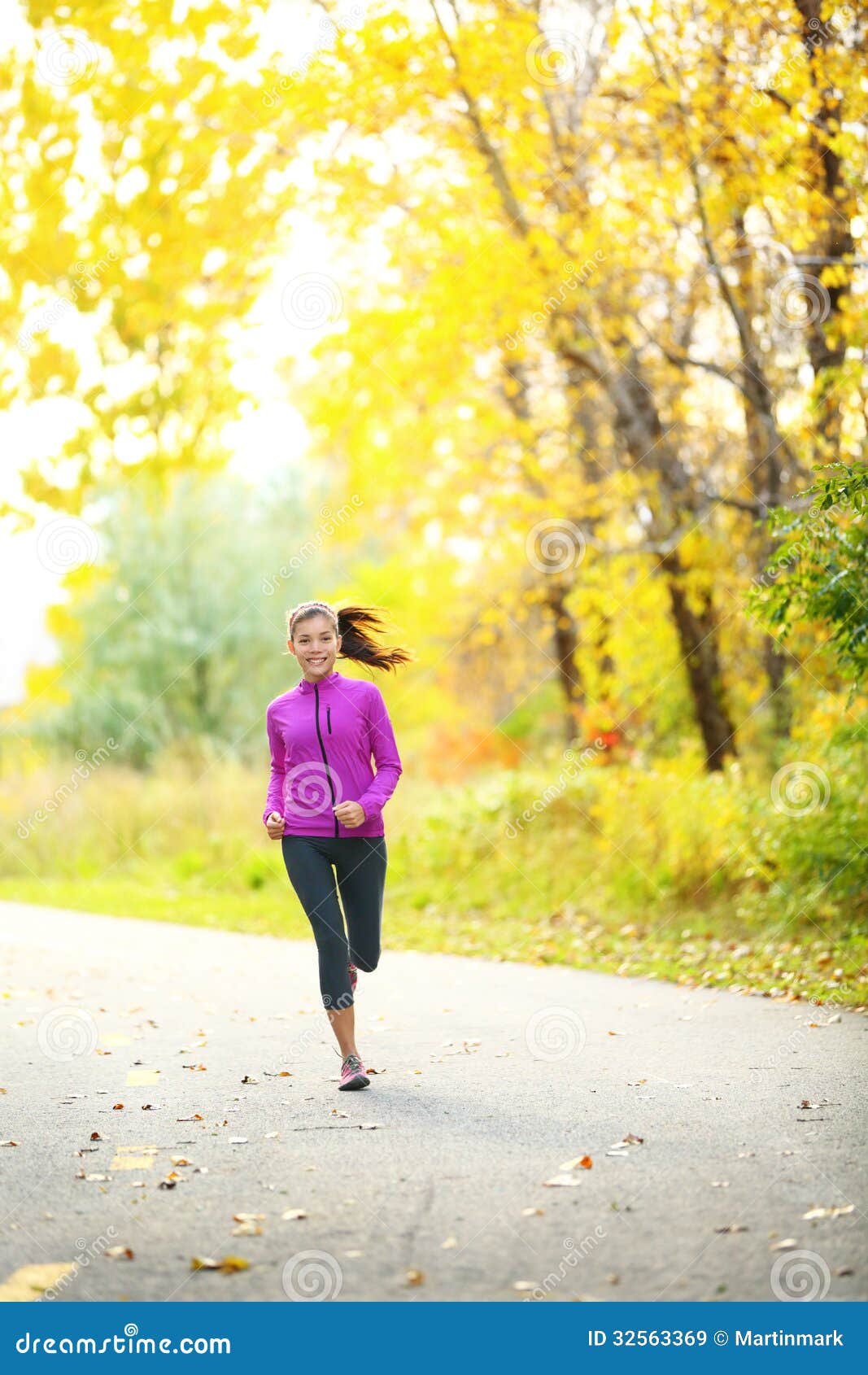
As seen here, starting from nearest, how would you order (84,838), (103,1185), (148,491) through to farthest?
(103,1185) < (84,838) < (148,491)

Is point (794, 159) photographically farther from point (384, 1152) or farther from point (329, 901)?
point (384, 1152)

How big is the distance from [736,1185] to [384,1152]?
1362 millimetres

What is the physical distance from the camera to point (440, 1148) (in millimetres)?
5695

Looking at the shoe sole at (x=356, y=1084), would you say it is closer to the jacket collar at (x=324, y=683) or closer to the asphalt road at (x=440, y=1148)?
the asphalt road at (x=440, y=1148)

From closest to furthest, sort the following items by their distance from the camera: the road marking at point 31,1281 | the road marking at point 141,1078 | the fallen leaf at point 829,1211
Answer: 1. the road marking at point 31,1281
2. the fallen leaf at point 829,1211
3. the road marking at point 141,1078

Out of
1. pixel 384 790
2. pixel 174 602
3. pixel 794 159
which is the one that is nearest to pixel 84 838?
pixel 174 602

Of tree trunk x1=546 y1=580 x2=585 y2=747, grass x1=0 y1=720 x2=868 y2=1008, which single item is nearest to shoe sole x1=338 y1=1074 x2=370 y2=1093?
grass x1=0 y1=720 x2=868 y2=1008

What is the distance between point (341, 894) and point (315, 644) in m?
1.19

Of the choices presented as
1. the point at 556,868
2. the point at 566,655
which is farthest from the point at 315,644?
the point at 566,655

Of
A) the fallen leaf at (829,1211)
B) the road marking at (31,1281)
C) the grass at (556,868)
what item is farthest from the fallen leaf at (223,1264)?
the grass at (556,868)

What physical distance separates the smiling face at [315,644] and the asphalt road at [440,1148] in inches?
77.4

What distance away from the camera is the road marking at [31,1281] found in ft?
14.1

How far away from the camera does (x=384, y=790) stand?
684cm
